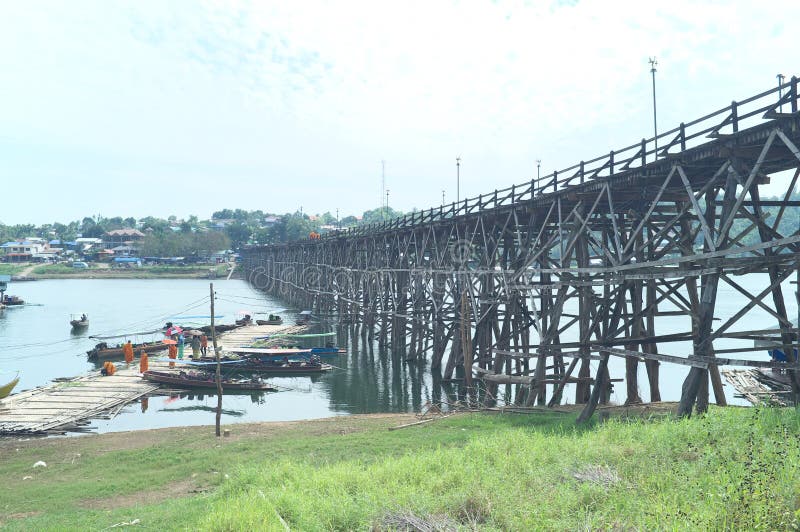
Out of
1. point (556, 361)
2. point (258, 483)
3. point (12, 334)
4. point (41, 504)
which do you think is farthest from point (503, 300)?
point (12, 334)

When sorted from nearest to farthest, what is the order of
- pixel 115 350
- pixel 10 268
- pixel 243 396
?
pixel 243 396 < pixel 115 350 < pixel 10 268

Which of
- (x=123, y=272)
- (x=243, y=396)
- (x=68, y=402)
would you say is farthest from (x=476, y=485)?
(x=123, y=272)

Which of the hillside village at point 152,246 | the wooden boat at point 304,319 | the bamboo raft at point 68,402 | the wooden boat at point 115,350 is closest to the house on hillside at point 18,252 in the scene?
the hillside village at point 152,246

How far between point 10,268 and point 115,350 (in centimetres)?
12313

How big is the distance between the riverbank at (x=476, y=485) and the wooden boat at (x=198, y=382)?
13758 mm

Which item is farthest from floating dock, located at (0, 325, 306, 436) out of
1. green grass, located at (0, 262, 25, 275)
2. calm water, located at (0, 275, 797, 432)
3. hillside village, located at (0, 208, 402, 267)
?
green grass, located at (0, 262, 25, 275)

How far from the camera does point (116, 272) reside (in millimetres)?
136375

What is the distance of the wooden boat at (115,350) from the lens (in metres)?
39.2

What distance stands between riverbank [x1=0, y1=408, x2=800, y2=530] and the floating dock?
7011mm

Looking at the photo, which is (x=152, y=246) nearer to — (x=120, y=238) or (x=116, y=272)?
(x=116, y=272)

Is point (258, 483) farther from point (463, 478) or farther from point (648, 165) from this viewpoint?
point (648, 165)

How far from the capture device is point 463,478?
9281 millimetres

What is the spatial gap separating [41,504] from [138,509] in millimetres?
3168

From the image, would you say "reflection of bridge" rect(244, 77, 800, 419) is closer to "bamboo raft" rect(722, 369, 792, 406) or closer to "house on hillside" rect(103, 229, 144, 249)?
"bamboo raft" rect(722, 369, 792, 406)
